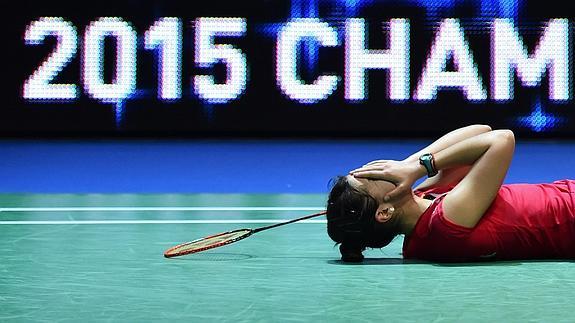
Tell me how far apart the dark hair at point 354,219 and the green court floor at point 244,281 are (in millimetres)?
109

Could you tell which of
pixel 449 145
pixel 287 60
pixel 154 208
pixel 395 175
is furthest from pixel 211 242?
pixel 287 60

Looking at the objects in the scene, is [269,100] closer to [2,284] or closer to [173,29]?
[173,29]

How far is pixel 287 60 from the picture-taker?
9.54 metres

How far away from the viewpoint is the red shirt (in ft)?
13.0

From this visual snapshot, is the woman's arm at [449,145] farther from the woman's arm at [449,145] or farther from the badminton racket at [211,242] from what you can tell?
the badminton racket at [211,242]

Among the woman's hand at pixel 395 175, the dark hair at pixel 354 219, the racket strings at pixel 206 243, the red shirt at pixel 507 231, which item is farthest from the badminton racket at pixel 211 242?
the red shirt at pixel 507 231

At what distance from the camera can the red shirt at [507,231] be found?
13.0 feet

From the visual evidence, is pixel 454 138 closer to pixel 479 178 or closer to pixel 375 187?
pixel 479 178

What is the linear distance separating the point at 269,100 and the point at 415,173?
5812mm

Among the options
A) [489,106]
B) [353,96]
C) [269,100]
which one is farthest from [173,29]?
[489,106]

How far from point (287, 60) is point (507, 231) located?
571 centimetres

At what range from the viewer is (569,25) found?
9.60m

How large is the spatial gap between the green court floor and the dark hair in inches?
4.3

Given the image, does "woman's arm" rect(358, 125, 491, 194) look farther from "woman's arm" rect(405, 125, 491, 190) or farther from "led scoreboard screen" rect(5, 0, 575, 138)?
"led scoreboard screen" rect(5, 0, 575, 138)
